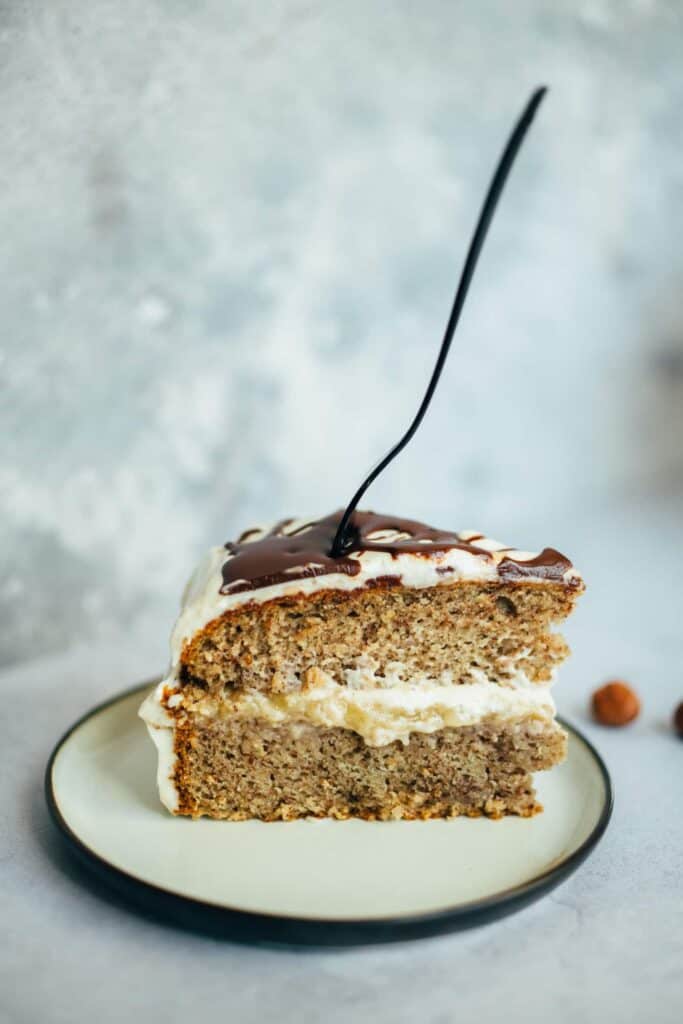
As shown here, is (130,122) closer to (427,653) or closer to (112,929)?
(427,653)

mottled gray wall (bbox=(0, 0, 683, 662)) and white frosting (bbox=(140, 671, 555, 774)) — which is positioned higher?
mottled gray wall (bbox=(0, 0, 683, 662))

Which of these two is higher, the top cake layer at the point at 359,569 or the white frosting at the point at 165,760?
the top cake layer at the point at 359,569

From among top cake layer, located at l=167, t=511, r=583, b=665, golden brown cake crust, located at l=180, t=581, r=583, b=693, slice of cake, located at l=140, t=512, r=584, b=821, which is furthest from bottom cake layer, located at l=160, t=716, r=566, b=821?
top cake layer, located at l=167, t=511, r=583, b=665

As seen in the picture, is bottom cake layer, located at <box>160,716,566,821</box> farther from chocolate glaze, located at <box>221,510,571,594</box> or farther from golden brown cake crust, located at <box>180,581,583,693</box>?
chocolate glaze, located at <box>221,510,571,594</box>

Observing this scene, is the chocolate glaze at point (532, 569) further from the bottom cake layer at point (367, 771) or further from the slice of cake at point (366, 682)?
the bottom cake layer at point (367, 771)

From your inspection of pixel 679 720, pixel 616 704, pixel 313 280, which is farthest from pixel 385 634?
pixel 313 280

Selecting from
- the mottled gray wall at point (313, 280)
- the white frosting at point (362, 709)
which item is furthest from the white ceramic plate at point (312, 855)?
the mottled gray wall at point (313, 280)
